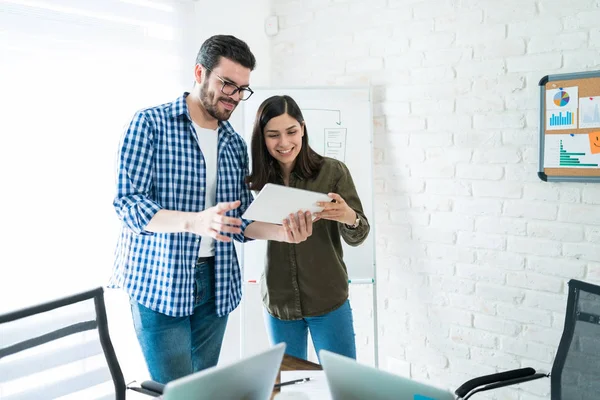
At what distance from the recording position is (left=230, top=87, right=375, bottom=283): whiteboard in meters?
2.68

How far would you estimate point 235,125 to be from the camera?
9.89 ft

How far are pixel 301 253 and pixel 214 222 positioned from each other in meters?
0.61

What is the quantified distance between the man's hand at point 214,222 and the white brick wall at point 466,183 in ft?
4.47

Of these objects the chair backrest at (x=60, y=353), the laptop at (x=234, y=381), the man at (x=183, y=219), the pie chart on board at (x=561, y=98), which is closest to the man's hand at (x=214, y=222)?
the man at (x=183, y=219)

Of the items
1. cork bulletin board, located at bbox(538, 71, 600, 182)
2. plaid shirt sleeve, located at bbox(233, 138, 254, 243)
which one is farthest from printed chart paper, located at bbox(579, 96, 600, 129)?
plaid shirt sleeve, located at bbox(233, 138, 254, 243)

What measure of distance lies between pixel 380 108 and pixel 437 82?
0.34m

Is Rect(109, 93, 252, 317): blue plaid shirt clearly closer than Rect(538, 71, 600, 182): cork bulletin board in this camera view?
Yes

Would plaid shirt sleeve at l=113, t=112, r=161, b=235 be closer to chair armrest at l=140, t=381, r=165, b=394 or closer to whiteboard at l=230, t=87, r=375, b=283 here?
chair armrest at l=140, t=381, r=165, b=394

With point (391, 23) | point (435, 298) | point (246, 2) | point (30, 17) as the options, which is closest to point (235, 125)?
point (246, 2)

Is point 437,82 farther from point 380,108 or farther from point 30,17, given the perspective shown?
point 30,17

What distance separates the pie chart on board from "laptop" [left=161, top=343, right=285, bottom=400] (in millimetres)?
1696

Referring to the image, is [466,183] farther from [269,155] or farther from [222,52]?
[222,52]

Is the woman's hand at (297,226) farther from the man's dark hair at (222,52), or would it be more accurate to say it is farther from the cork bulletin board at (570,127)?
the cork bulletin board at (570,127)

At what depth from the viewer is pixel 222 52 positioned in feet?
5.72
